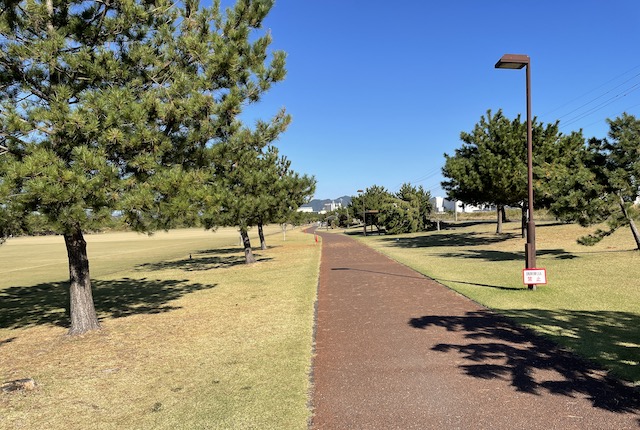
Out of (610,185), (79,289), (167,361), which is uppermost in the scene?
(610,185)

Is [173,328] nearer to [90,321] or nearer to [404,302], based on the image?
[90,321]

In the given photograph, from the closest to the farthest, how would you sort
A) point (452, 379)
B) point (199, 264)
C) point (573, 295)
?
point (452, 379), point (573, 295), point (199, 264)

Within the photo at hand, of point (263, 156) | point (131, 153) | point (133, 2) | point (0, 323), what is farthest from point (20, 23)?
point (263, 156)

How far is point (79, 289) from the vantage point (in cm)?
784

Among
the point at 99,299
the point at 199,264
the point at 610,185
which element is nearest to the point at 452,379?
the point at 99,299

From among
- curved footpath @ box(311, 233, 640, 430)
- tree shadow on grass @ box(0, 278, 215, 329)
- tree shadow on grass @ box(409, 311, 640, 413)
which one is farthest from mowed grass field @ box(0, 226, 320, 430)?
tree shadow on grass @ box(409, 311, 640, 413)

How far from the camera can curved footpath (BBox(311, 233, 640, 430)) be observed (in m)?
3.82

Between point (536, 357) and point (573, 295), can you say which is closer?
point (536, 357)

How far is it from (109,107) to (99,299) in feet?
27.4

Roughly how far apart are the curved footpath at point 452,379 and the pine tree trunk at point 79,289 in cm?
454

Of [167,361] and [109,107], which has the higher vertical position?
[109,107]

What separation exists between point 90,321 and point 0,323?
3303mm

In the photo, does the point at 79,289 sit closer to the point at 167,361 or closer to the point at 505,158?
the point at 167,361

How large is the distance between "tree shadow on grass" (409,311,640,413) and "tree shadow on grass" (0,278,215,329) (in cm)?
712
